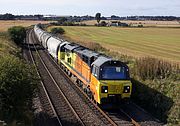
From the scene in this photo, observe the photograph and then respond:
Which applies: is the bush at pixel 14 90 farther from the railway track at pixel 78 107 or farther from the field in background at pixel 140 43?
the field in background at pixel 140 43

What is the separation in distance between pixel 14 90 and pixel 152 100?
8.37 metres

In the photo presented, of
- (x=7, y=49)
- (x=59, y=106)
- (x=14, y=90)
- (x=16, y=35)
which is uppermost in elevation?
(x=14, y=90)

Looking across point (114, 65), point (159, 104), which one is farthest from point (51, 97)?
point (159, 104)

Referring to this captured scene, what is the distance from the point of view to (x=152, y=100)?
20734 millimetres

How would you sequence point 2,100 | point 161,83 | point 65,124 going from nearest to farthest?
point 2,100, point 65,124, point 161,83

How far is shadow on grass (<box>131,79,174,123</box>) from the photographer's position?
1897 cm

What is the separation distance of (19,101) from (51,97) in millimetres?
7439

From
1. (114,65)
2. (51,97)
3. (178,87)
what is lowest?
(51,97)

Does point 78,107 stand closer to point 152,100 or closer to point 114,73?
point 114,73

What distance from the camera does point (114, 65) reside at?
64.6ft

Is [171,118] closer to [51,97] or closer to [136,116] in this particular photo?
[136,116]

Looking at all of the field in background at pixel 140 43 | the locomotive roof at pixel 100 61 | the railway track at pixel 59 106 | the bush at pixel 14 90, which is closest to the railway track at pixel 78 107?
the railway track at pixel 59 106

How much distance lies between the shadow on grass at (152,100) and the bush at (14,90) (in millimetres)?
6894

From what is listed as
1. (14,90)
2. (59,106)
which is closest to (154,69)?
(59,106)
